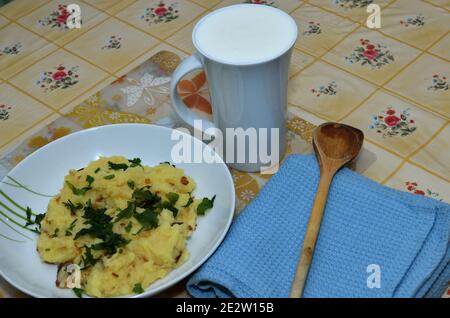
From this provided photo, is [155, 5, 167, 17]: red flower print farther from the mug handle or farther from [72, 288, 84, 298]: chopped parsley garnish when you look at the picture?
[72, 288, 84, 298]: chopped parsley garnish

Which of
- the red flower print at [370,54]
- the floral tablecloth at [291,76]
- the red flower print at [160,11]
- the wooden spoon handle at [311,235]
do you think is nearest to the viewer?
the wooden spoon handle at [311,235]

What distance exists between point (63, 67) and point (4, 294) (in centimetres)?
55

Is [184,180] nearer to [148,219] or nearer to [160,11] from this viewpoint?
[148,219]

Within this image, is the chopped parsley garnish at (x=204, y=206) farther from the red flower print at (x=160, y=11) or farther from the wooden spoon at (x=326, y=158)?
the red flower print at (x=160, y=11)

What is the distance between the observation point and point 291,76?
112 cm

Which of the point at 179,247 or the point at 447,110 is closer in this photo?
the point at 179,247

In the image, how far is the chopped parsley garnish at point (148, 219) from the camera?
766 millimetres

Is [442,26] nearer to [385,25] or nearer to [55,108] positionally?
[385,25]

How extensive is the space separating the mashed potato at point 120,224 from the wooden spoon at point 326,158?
159mm

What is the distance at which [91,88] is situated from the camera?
1.14m

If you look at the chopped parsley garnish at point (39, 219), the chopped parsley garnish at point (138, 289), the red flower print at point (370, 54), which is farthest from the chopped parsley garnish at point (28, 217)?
the red flower print at point (370, 54)

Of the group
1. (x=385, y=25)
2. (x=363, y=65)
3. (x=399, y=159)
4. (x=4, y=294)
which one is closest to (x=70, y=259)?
(x=4, y=294)

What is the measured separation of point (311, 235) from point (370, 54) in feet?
1.71

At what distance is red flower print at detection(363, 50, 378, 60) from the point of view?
3.74 ft
